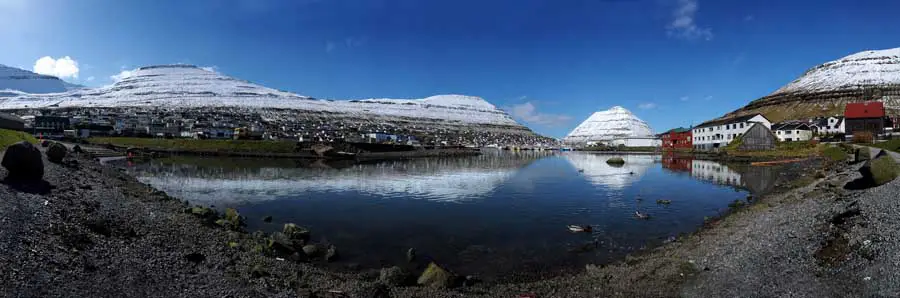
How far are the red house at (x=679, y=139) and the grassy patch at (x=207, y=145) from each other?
10408cm

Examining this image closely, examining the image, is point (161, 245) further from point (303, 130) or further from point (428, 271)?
point (303, 130)

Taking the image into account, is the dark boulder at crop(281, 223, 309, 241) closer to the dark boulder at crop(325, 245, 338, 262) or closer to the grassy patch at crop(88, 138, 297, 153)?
the dark boulder at crop(325, 245, 338, 262)

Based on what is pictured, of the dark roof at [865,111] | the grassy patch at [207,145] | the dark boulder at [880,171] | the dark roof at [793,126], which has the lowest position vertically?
the dark boulder at [880,171]

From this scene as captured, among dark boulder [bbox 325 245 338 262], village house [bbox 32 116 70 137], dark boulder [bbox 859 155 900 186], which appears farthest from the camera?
village house [bbox 32 116 70 137]

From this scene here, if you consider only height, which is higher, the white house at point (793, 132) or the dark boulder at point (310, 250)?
the white house at point (793, 132)

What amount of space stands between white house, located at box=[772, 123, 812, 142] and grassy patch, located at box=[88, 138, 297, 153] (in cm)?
10656

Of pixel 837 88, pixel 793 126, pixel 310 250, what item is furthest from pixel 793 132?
pixel 310 250

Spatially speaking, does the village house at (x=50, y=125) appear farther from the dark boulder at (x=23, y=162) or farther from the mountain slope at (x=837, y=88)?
the mountain slope at (x=837, y=88)

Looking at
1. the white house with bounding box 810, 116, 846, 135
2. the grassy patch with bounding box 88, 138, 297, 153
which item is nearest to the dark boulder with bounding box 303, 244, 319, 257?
the grassy patch with bounding box 88, 138, 297, 153

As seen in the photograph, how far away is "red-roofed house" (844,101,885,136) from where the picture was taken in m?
74.8

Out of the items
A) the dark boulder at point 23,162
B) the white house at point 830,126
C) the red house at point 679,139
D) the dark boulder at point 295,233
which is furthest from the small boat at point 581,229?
the red house at point 679,139

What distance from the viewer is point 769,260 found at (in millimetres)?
10742

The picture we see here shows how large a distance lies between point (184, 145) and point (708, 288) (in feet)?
356

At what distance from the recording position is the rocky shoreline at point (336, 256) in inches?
333
